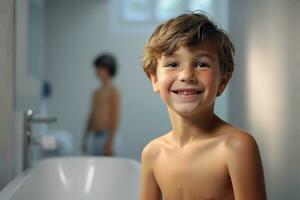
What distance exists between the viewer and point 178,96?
0.51 meters

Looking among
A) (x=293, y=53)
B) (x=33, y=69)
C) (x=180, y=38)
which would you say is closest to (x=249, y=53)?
(x=293, y=53)

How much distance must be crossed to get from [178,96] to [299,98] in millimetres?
282

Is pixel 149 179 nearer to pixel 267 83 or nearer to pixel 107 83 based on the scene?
pixel 267 83

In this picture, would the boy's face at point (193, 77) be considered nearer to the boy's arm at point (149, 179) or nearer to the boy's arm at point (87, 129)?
the boy's arm at point (149, 179)

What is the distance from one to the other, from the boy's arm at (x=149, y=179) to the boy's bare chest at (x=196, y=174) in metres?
0.03

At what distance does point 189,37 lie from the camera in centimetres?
50

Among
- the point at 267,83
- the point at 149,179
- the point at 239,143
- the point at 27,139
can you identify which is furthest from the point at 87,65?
the point at 239,143

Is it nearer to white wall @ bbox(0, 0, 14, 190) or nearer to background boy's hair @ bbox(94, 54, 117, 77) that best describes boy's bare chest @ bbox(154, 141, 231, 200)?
white wall @ bbox(0, 0, 14, 190)

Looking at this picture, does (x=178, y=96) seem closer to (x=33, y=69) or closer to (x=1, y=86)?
(x=1, y=86)

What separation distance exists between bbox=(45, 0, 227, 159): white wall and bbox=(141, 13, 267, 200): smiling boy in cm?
196

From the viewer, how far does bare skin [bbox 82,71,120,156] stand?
2.41 meters

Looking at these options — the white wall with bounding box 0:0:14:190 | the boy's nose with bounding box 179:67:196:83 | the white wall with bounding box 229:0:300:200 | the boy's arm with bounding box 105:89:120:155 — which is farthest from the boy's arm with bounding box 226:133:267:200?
the boy's arm with bounding box 105:89:120:155

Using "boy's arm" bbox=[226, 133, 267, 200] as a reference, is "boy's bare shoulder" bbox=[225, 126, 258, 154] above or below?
above

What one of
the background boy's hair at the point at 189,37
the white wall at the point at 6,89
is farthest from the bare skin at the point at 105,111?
the background boy's hair at the point at 189,37
